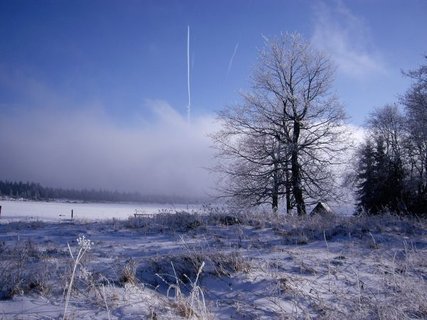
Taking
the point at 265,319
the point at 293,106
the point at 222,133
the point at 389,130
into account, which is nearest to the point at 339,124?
the point at 293,106

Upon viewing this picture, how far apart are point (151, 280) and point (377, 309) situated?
247 centimetres

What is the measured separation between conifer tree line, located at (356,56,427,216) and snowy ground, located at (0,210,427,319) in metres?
21.5

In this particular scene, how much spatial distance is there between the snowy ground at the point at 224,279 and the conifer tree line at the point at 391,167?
70.4ft

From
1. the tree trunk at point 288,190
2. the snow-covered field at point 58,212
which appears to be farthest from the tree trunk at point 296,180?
the snow-covered field at point 58,212

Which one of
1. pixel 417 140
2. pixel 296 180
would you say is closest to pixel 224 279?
pixel 296 180

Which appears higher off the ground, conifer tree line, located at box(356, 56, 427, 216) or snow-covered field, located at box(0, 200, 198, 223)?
conifer tree line, located at box(356, 56, 427, 216)

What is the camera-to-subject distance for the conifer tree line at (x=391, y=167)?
85.3 feet

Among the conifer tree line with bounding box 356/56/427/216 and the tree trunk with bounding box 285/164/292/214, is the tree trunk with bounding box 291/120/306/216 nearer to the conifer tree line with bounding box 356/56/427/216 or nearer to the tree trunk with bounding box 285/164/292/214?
the tree trunk with bounding box 285/164/292/214

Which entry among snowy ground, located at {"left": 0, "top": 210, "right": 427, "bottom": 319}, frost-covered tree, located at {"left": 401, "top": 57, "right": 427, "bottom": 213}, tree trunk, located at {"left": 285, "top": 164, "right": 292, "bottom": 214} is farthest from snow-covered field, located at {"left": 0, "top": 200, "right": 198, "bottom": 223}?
frost-covered tree, located at {"left": 401, "top": 57, "right": 427, "bottom": 213}

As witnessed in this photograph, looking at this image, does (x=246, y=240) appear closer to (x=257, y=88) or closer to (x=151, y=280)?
(x=151, y=280)

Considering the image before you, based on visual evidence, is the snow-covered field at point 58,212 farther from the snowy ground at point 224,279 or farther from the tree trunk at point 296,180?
the tree trunk at point 296,180

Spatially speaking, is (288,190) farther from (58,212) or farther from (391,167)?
(58,212)

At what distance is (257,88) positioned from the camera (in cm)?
1673

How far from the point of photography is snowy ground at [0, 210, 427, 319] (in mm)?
2984
